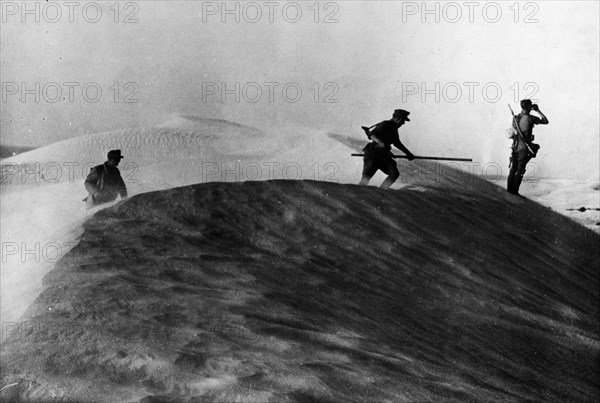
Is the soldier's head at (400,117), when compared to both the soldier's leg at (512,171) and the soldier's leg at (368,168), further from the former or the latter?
the soldier's leg at (512,171)

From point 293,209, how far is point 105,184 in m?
1.36

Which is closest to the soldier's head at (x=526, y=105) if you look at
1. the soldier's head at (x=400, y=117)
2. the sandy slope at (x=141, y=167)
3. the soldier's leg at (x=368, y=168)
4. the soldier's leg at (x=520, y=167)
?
the soldier's leg at (x=520, y=167)

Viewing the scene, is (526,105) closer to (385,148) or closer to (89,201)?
(385,148)

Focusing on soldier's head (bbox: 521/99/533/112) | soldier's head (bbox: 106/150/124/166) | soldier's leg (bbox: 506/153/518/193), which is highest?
soldier's head (bbox: 521/99/533/112)

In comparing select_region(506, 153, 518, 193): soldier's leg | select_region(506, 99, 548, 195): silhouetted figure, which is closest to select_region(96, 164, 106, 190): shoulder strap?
select_region(506, 99, 548, 195): silhouetted figure

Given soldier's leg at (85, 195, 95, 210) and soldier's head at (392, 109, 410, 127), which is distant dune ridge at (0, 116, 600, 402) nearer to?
soldier's leg at (85, 195, 95, 210)

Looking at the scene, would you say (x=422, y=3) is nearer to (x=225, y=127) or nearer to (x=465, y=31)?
(x=465, y=31)

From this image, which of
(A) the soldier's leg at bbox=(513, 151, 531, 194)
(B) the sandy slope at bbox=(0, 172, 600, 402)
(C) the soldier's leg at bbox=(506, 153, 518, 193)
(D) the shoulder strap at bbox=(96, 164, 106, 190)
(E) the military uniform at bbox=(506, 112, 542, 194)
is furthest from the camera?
(C) the soldier's leg at bbox=(506, 153, 518, 193)

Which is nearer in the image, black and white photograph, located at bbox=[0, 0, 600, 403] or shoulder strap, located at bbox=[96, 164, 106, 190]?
black and white photograph, located at bbox=[0, 0, 600, 403]

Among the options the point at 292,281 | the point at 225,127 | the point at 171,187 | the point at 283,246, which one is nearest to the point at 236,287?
the point at 292,281

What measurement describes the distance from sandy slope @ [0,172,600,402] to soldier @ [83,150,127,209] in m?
0.51

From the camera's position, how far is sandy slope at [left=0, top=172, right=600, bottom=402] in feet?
13.7

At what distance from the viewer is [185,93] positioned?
8.12m

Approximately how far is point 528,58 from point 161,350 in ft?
22.3
